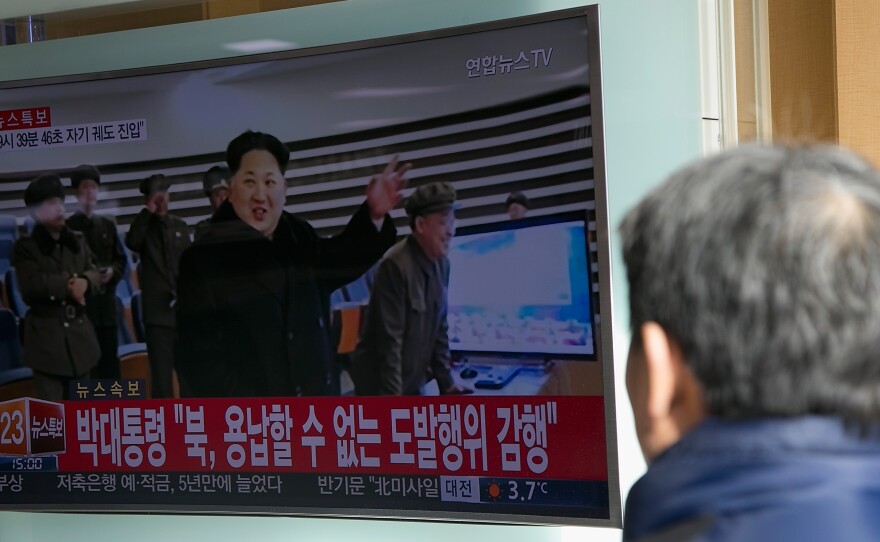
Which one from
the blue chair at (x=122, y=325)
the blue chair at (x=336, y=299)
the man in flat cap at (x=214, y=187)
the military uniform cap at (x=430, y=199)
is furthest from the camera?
the blue chair at (x=122, y=325)

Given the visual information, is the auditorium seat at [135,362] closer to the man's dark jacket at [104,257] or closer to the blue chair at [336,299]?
the man's dark jacket at [104,257]

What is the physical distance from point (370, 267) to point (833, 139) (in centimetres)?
117

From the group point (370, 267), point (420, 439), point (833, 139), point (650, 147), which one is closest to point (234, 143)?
point (370, 267)

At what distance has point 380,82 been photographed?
2621 mm

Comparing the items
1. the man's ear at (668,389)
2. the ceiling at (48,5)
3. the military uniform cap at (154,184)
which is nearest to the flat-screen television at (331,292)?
the military uniform cap at (154,184)

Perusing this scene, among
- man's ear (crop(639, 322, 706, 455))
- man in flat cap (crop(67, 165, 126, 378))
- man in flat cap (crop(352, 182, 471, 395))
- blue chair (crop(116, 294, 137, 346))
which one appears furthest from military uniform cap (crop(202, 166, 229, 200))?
man's ear (crop(639, 322, 706, 455))

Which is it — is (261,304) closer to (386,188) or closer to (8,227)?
(386,188)

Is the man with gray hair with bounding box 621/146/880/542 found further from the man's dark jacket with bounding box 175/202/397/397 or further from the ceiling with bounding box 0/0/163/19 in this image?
the ceiling with bounding box 0/0/163/19

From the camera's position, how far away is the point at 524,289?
8.06ft

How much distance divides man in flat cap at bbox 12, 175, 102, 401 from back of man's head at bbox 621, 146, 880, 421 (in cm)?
250

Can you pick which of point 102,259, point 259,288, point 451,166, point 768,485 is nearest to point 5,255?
point 102,259

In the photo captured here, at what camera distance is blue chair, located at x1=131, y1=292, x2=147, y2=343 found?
2848 mm

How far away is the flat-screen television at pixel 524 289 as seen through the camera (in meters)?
2.41

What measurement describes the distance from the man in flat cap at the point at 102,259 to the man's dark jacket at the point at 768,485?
245 centimetres
